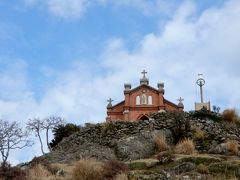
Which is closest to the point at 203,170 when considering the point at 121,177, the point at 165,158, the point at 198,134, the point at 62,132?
the point at 165,158

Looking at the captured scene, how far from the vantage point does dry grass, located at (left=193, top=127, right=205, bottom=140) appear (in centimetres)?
2432

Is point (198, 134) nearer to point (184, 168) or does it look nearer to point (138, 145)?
point (138, 145)

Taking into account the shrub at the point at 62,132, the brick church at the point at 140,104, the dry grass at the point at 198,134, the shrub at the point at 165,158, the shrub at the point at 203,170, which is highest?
the brick church at the point at 140,104

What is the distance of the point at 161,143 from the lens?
23750 mm

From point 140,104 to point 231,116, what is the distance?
18993mm

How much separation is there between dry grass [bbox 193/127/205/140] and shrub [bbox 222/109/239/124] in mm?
3820

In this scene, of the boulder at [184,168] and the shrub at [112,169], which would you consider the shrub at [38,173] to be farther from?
the boulder at [184,168]

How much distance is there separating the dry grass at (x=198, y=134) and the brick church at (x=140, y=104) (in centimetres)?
2089

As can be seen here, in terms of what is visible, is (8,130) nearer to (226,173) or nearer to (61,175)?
(61,175)

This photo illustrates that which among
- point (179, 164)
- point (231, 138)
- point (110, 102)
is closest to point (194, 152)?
point (231, 138)

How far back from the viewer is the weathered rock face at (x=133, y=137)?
2344cm

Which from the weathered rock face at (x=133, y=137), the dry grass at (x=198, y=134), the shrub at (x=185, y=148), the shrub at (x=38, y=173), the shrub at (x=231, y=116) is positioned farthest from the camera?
the shrub at (x=231, y=116)

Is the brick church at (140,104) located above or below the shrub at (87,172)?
above

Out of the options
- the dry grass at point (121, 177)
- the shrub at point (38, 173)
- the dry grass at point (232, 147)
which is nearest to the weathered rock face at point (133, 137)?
the dry grass at point (232, 147)
